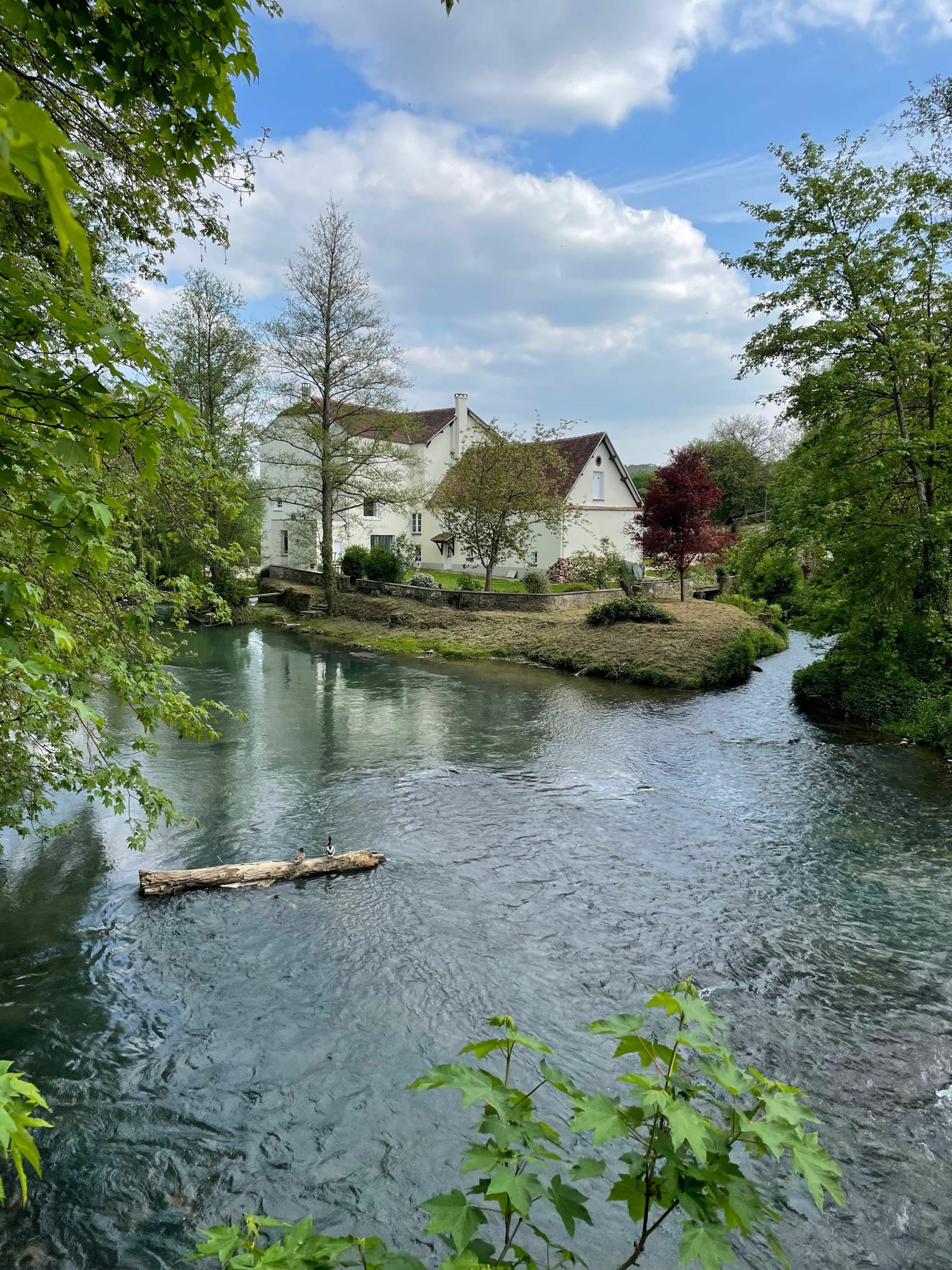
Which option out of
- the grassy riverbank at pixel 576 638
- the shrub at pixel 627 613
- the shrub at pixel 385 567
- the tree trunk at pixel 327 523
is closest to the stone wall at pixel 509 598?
the grassy riverbank at pixel 576 638

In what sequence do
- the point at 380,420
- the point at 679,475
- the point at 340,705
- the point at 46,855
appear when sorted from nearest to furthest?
1. the point at 46,855
2. the point at 340,705
3. the point at 679,475
4. the point at 380,420

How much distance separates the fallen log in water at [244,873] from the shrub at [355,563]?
28491mm

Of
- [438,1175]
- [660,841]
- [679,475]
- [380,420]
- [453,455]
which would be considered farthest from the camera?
[453,455]

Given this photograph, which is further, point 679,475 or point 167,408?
point 679,475

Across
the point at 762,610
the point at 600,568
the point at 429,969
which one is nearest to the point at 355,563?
the point at 600,568

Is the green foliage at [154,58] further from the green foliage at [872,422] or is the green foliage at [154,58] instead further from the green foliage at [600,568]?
the green foliage at [600,568]

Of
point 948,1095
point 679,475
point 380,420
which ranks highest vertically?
point 380,420

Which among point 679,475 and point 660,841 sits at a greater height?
point 679,475

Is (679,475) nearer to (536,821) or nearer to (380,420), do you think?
(380,420)

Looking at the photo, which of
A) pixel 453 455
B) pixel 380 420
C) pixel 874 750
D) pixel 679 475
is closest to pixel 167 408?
pixel 874 750

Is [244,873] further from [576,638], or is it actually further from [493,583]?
[493,583]

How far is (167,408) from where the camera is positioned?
12.2 ft

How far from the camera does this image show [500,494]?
3309cm

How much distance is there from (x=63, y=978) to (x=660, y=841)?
770cm
